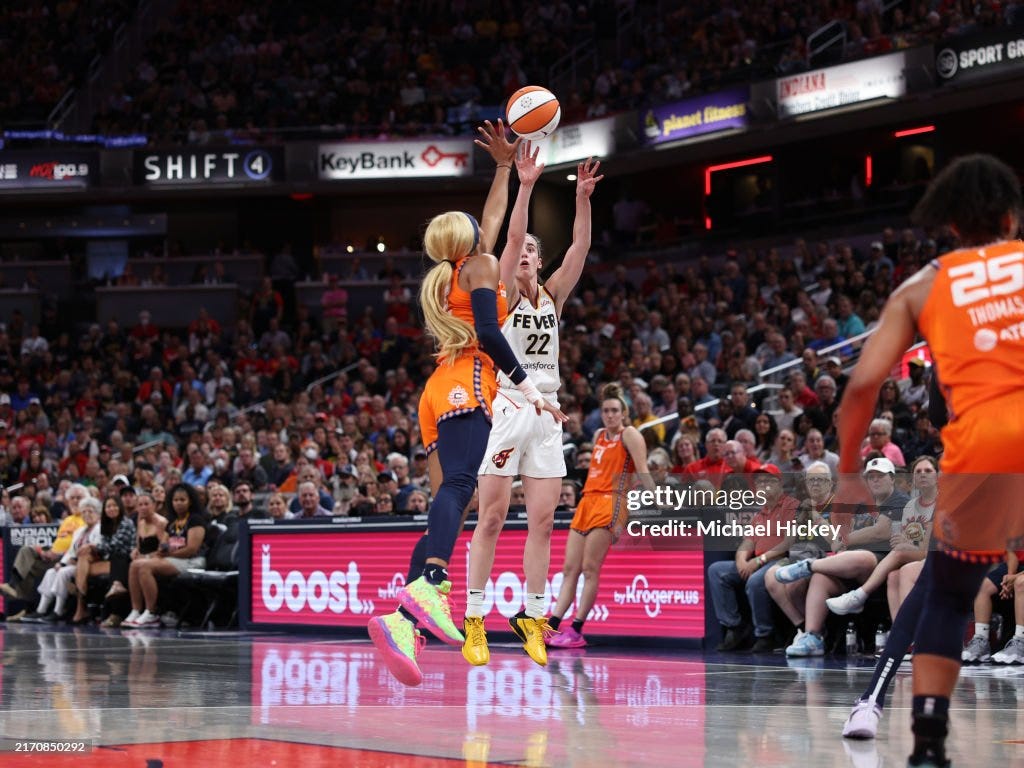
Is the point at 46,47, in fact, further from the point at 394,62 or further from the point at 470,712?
the point at 470,712

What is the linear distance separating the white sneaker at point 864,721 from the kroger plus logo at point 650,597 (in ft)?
19.9

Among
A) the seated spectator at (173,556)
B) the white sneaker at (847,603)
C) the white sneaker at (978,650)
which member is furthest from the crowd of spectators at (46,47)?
the white sneaker at (978,650)

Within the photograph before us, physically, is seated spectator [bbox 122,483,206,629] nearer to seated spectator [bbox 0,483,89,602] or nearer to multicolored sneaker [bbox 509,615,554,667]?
seated spectator [bbox 0,483,89,602]

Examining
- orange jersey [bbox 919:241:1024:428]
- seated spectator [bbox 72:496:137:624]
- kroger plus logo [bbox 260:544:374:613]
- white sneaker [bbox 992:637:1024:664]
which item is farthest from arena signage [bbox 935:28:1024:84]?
orange jersey [bbox 919:241:1024:428]

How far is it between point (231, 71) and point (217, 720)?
29.3m

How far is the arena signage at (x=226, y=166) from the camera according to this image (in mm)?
31719

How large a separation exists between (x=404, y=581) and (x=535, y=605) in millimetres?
5377

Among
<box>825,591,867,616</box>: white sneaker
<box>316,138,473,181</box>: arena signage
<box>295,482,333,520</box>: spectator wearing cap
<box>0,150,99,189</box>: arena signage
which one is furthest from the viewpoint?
<box>0,150,99,189</box>: arena signage

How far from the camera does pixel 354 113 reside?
1275 inches

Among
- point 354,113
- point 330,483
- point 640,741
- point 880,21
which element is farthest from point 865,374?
point 354,113

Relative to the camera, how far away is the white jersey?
8117mm

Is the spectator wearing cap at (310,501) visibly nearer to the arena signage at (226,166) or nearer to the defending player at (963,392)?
the defending player at (963,392)

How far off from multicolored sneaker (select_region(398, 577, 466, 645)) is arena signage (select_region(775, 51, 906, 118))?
18.9 meters

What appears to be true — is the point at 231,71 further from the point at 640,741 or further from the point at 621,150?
the point at 640,741
